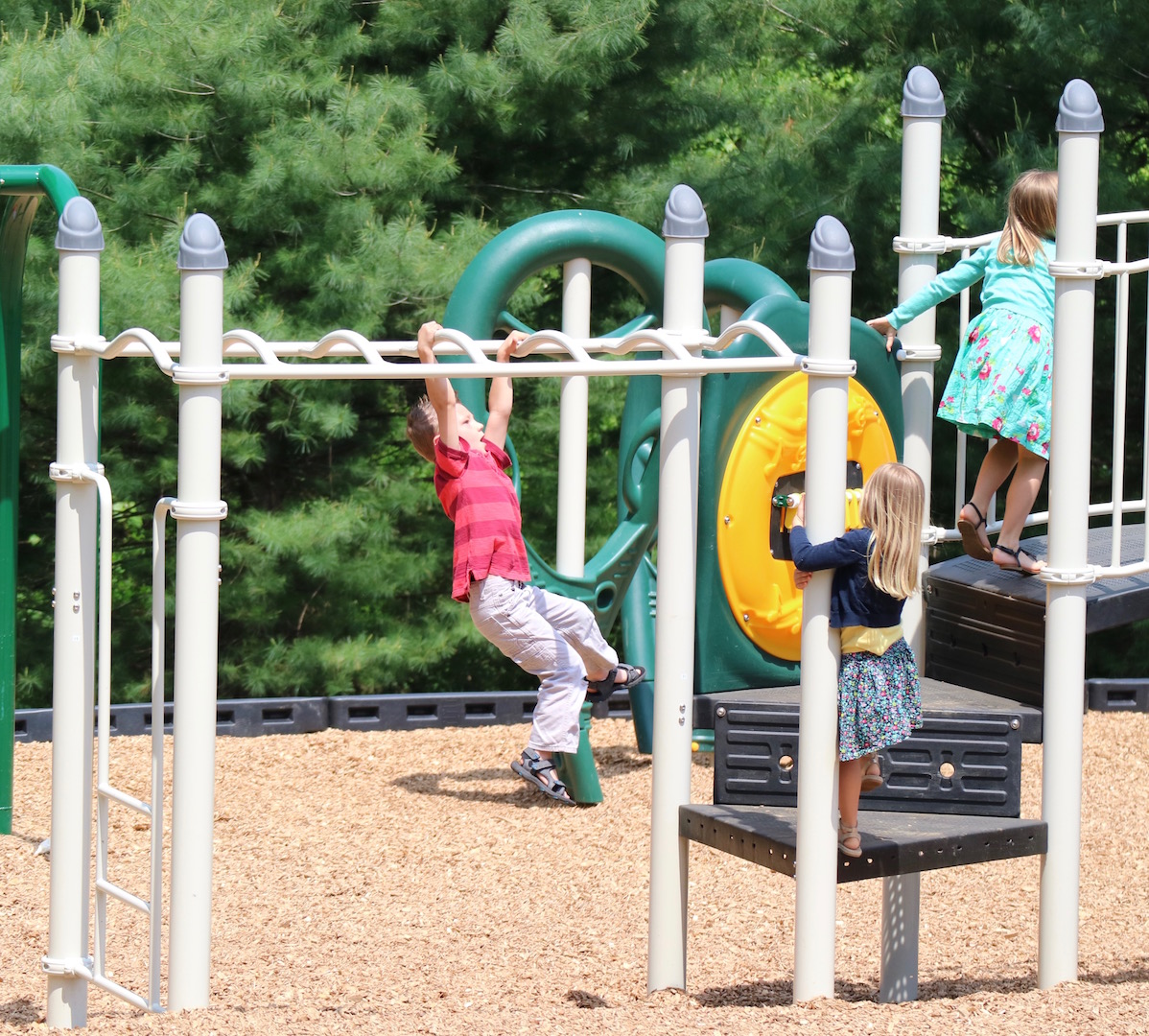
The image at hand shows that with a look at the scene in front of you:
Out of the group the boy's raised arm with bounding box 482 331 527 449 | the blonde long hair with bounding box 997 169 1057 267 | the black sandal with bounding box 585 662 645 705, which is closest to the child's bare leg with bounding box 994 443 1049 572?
the blonde long hair with bounding box 997 169 1057 267

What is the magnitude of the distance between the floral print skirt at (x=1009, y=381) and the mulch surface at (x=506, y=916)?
142 centimetres

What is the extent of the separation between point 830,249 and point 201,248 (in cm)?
123

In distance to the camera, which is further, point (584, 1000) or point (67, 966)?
point (584, 1000)

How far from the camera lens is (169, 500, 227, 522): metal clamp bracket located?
340 cm

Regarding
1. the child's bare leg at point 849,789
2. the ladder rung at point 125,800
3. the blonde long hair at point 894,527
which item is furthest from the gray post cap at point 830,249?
the ladder rung at point 125,800

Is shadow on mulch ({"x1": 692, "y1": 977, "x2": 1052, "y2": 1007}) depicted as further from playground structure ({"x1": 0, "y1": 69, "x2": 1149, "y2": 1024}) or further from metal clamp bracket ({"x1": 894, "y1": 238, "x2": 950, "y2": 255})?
metal clamp bracket ({"x1": 894, "y1": 238, "x2": 950, "y2": 255})

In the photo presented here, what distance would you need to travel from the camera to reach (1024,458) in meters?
4.57

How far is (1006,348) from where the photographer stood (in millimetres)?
4434

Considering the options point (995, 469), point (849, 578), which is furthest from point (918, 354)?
point (849, 578)

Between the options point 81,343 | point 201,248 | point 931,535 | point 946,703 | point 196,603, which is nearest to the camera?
point 201,248

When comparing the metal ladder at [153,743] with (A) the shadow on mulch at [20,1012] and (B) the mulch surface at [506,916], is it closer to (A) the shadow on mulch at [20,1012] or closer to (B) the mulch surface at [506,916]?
(B) the mulch surface at [506,916]

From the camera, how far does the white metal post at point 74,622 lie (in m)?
3.73

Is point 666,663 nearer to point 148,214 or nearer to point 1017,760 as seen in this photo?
point 1017,760

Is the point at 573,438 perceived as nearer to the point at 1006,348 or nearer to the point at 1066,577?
the point at 1006,348
